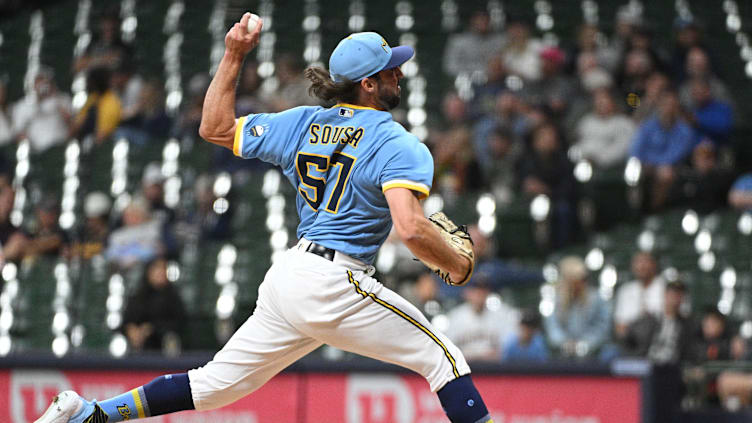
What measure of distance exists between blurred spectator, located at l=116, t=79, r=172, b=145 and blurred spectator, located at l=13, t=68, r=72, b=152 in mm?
729

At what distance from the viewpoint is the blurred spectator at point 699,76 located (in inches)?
394

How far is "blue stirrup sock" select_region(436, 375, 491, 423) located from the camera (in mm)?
4207

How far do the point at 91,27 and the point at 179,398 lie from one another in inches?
377

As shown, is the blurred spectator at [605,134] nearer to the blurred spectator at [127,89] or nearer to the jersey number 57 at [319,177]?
the blurred spectator at [127,89]

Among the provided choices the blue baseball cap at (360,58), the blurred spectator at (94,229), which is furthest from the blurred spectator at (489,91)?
the blue baseball cap at (360,58)

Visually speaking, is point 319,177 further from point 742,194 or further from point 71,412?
point 742,194

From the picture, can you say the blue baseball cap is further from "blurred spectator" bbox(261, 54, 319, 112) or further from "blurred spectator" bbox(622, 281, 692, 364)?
"blurred spectator" bbox(261, 54, 319, 112)

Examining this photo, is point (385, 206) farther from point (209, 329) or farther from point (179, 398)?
point (209, 329)

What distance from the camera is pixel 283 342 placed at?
4301mm

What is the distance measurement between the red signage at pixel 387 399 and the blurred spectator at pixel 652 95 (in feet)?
15.0

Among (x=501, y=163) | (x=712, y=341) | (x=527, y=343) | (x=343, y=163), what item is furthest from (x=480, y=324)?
(x=343, y=163)

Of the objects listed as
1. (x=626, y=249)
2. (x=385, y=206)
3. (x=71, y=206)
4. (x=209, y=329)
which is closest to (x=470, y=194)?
(x=626, y=249)

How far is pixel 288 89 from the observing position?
11109 mm

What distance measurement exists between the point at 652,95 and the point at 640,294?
244 centimetres
